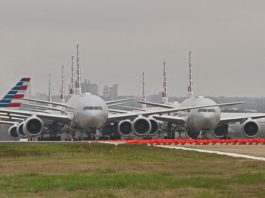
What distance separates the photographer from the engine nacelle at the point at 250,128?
96912 millimetres

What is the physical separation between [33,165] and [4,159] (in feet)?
19.7

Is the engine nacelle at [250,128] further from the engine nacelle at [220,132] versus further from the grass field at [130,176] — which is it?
the grass field at [130,176]

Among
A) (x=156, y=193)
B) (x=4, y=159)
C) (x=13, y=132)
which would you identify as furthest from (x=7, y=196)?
(x=13, y=132)

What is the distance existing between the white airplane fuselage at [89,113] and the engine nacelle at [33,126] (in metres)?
4.03

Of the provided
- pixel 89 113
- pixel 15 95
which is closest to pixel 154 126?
pixel 89 113

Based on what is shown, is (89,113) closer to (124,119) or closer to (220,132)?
(124,119)

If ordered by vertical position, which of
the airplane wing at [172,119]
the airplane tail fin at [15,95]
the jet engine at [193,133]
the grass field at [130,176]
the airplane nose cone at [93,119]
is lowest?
the grass field at [130,176]

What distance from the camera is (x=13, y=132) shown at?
119125 millimetres

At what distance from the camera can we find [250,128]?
97312mm

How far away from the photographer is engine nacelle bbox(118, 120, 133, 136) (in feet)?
314

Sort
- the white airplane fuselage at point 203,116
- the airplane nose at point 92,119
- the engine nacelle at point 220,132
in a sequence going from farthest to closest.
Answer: the engine nacelle at point 220,132 → the white airplane fuselage at point 203,116 → the airplane nose at point 92,119

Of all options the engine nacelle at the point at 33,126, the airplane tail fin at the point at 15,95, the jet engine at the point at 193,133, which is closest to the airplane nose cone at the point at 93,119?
the engine nacelle at the point at 33,126

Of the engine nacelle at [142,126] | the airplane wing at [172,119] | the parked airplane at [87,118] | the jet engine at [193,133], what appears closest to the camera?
the parked airplane at [87,118]

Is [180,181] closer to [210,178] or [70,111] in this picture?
[210,178]
